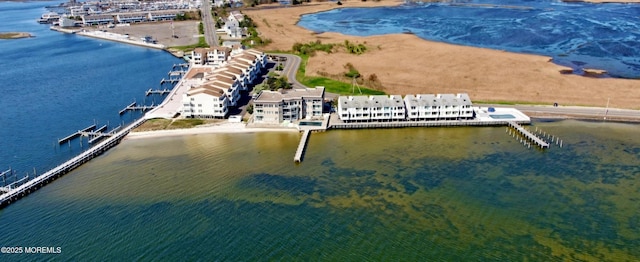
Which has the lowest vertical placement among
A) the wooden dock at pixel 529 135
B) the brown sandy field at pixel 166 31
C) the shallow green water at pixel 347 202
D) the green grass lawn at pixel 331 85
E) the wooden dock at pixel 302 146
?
the shallow green water at pixel 347 202

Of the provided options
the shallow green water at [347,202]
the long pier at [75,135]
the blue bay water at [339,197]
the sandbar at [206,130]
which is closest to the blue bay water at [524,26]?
the blue bay water at [339,197]

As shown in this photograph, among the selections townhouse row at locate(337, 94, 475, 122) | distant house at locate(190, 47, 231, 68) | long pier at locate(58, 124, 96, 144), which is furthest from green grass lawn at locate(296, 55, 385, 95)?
long pier at locate(58, 124, 96, 144)

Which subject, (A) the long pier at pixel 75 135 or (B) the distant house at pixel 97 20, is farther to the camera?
(B) the distant house at pixel 97 20

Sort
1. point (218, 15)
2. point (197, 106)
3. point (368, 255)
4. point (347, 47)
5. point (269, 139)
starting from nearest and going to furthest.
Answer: point (368, 255) < point (269, 139) < point (197, 106) < point (347, 47) < point (218, 15)

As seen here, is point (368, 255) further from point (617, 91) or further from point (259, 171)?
point (617, 91)

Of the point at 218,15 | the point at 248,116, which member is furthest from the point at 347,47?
the point at 218,15

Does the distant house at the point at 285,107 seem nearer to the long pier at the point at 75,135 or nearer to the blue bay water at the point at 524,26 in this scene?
the long pier at the point at 75,135
